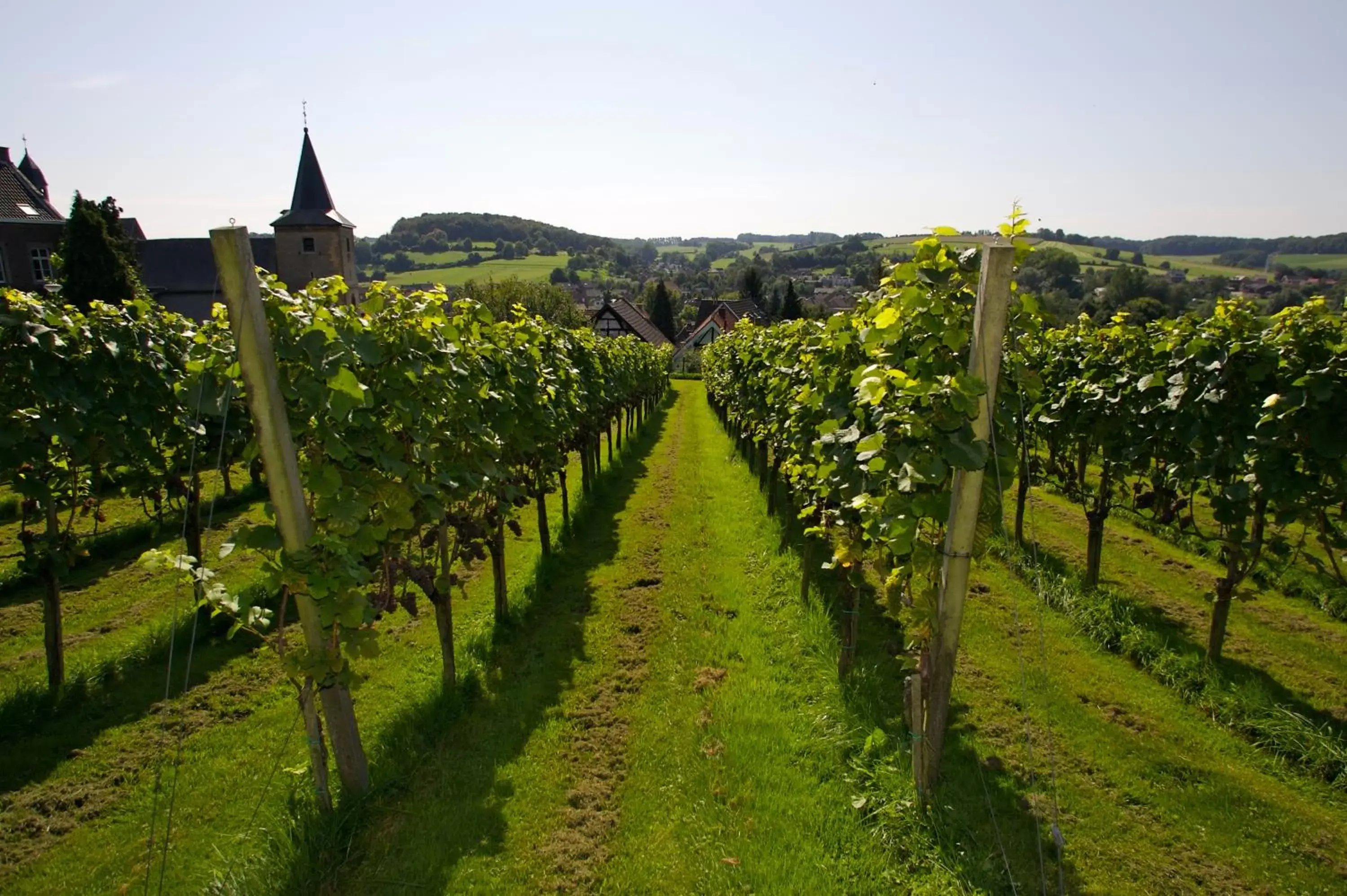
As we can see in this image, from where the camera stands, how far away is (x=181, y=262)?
44125 mm

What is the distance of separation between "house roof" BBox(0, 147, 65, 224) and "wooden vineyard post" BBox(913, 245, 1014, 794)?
45.0 metres

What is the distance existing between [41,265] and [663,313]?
1937 inches

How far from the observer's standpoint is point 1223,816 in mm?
4328

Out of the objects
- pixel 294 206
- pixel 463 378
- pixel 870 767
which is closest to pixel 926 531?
pixel 870 767

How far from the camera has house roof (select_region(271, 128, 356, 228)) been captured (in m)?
37.9

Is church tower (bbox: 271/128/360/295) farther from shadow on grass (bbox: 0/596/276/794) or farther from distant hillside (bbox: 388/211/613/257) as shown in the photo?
distant hillside (bbox: 388/211/613/257)

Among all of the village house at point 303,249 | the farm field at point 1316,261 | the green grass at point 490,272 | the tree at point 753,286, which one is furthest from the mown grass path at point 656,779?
the green grass at point 490,272

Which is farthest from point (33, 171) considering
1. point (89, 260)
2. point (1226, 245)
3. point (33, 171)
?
point (1226, 245)

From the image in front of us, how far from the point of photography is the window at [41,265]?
112 feet

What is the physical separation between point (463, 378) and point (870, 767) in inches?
160

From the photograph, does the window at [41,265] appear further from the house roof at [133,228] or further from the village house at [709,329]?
the village house at [709,329]

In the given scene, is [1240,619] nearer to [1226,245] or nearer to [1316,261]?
[1316,261]

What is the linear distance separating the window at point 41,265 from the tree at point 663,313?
156ft

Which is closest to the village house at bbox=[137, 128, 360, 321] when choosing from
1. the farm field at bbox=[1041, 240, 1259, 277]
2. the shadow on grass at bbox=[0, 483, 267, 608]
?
the shadow on grass at bbox=[0, 483, 267, 608]
